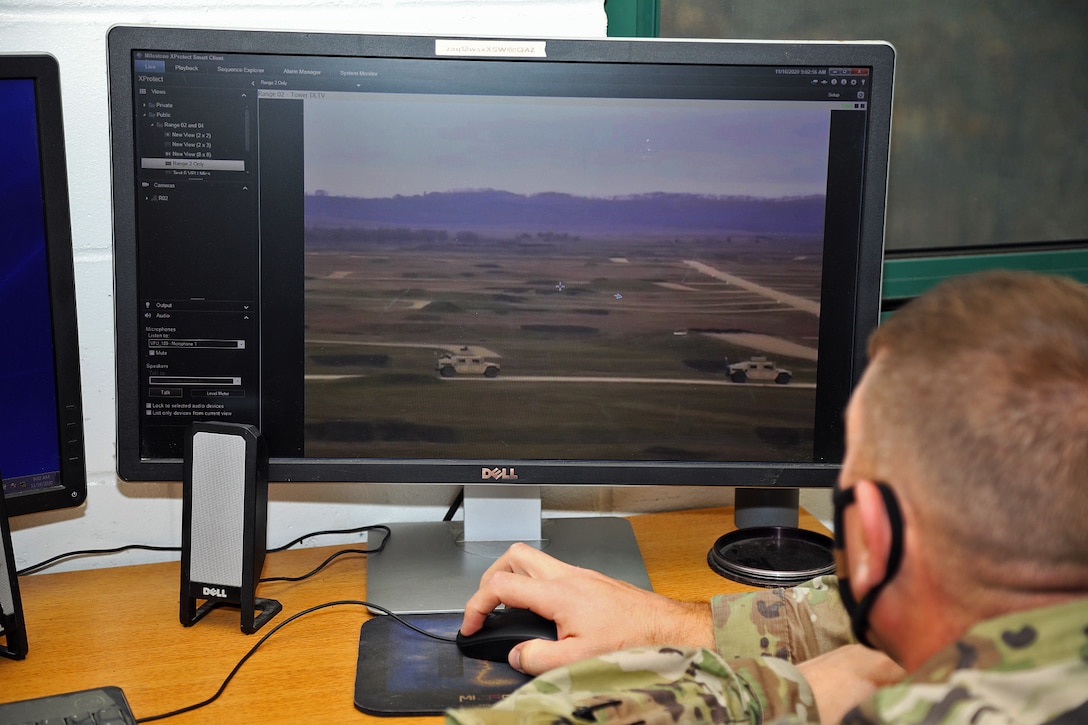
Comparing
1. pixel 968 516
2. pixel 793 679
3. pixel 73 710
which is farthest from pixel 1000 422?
pixel 73 710

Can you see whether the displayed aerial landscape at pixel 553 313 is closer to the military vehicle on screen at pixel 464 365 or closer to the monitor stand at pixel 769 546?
the military vehicle on screen at pixel 464 365

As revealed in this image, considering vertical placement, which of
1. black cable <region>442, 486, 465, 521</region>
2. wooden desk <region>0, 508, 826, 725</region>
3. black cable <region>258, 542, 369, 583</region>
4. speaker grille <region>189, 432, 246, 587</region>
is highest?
speaker grille <region>189, 432, 246, 587</region>

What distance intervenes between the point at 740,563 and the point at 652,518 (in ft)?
0.60

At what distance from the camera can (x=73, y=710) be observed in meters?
0.73

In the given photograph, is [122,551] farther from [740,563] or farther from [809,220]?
[809,220]

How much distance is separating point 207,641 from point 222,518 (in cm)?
11

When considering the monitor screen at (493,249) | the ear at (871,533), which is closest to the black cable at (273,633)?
the monitor screen at (493,249)

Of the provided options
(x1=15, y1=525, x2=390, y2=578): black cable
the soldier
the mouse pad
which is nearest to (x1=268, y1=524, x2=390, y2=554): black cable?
(x1=15, y1=525, x2=390, y2=578): black cable

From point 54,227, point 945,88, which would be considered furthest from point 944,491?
point 945,88

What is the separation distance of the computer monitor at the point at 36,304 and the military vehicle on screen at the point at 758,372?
2.11ft

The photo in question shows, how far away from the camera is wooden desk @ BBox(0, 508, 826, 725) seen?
789 millimetres

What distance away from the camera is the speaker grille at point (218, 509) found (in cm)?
90

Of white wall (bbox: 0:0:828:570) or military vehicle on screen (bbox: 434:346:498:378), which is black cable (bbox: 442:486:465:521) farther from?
military vehicle on screen (bbox: 434:346:498:378)

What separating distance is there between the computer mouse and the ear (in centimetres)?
37
